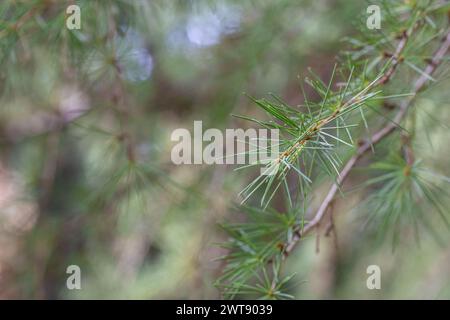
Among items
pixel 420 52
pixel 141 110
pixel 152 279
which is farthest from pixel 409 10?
pixel 152 279

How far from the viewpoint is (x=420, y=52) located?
2.23ft

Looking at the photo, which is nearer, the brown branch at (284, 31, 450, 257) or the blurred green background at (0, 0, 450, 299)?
the brown branch at (284, 31, 450, 257)

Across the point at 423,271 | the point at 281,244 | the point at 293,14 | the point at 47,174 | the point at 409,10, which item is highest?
the point at 293,14

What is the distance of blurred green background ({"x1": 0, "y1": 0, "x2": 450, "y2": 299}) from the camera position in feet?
2.80

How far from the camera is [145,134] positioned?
1347 mm

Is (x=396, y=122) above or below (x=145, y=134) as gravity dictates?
below

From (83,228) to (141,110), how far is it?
45 cm

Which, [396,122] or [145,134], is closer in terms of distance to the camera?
[396,122]

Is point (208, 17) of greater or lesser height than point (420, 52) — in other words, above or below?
above

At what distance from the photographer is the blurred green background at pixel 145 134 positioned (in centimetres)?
85

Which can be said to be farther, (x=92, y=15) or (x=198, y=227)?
(x=198, y=227)

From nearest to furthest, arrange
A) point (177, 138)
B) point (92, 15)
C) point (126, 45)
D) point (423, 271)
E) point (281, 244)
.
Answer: point (281, 244) → point (92, 15) → point (126, 45) → point (177, 138) → point (423, 271)

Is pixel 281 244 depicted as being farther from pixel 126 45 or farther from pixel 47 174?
pixel 47 174

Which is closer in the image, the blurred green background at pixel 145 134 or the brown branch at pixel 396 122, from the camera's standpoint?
the brown branch at pixel 396 122
